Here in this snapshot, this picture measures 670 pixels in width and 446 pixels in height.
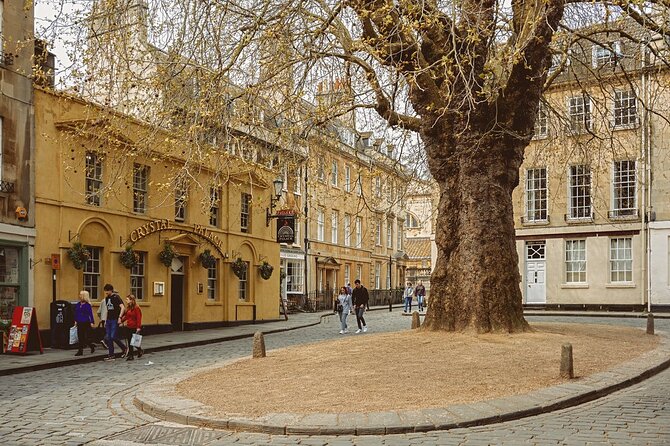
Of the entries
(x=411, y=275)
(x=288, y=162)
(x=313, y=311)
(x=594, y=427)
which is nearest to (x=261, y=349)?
(x=288, y=162)

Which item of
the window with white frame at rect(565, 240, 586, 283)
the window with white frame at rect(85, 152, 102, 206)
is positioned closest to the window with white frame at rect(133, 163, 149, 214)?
the window with white frame at rect(85, 152, 102, 206)

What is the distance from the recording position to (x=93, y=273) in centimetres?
2230

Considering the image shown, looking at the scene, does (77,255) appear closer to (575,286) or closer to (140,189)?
(140,189)

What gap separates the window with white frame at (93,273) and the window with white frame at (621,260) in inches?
1001

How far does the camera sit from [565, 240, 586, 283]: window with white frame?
123 feet

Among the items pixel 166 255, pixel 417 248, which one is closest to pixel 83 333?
pixel 166 255

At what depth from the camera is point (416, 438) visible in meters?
8.09

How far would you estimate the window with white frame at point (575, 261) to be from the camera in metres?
37.6

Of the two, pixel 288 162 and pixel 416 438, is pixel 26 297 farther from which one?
pixel 416 438

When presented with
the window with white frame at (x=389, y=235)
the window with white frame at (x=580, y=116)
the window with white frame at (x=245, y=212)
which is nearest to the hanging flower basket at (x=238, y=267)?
the window with white frame at (x=245, y=212)

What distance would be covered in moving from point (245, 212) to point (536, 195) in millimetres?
16746

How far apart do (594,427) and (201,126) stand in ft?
28.1

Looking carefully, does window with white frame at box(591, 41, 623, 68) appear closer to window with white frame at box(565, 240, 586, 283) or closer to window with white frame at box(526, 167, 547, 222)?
window with white frame at box(526, 167, 547, 222)

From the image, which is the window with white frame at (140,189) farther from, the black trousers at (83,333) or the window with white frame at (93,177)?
the black trousers at (83,333)
